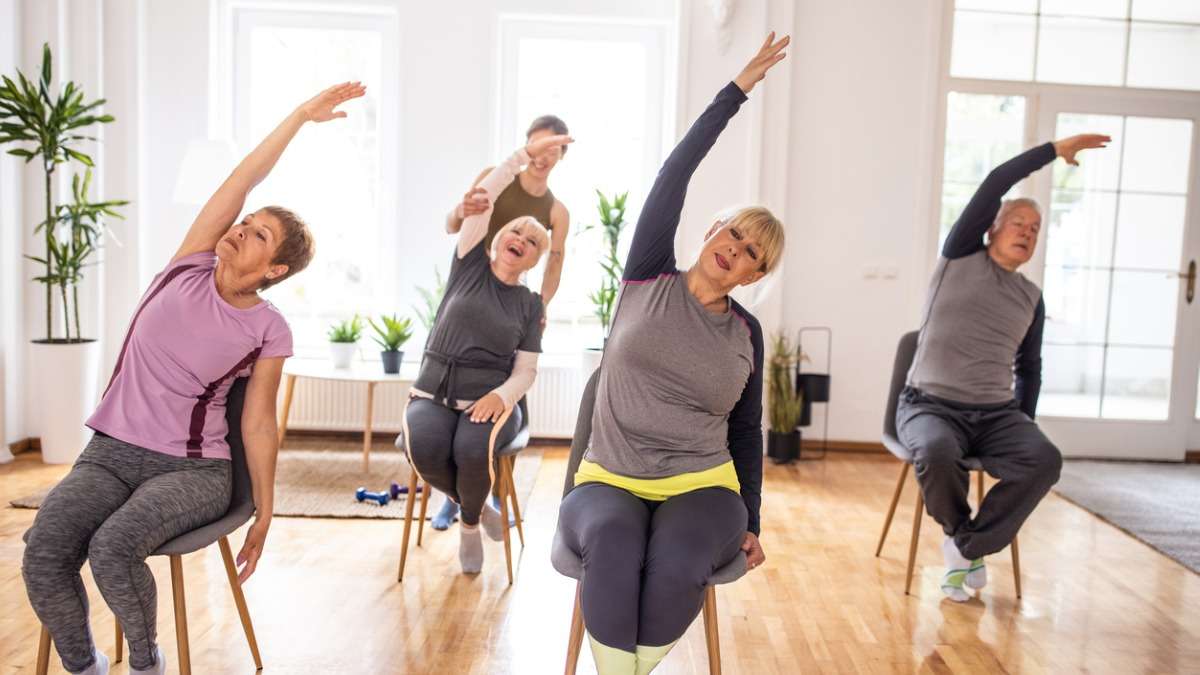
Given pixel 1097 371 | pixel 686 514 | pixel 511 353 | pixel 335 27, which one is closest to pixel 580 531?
pixel 686 514

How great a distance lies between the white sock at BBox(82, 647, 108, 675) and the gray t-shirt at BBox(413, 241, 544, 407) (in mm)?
1217

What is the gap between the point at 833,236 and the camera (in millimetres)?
5152

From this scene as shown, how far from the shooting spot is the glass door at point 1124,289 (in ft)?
17.4

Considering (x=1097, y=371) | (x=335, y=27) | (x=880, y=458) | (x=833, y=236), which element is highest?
(x=335, y=27)

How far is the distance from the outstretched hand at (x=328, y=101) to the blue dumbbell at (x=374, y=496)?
201 centimetres

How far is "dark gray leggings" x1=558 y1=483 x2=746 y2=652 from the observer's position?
1849mm

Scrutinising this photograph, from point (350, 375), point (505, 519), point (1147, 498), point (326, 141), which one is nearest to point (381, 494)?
point (350, 375)

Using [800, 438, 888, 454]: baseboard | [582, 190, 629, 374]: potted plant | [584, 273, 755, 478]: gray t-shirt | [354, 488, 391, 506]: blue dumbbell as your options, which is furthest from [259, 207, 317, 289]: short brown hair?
[800, 438, 888, 454]: baseboard

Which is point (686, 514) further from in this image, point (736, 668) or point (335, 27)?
point (335, 27)

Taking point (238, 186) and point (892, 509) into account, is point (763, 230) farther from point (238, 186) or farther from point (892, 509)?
point (892, 509)

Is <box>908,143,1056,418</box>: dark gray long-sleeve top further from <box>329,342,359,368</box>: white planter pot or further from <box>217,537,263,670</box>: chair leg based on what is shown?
<box>329,342,359,368</box>: white planter pot

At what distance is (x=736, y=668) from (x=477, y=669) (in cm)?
65

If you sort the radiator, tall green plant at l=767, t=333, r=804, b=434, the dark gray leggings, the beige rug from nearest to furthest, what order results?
1. the dark gray leggings
2. the beige rug
3. tall green plant at l=767, t=333, r=804, b=434
4. the radiator

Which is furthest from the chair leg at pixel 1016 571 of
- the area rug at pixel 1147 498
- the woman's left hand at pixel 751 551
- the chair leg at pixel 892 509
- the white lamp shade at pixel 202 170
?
the white lamp shade at pixel 202 170
